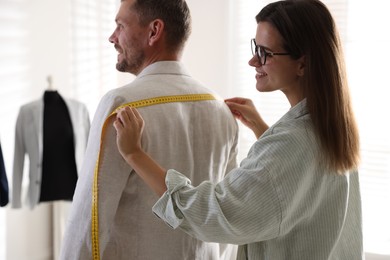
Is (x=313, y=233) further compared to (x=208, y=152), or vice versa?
(x=208, y=152)

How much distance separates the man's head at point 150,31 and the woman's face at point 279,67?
416mm

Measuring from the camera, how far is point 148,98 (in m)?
1.59

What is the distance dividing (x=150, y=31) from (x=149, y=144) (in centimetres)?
39

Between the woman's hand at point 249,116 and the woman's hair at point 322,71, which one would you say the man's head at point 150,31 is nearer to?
the woman's hand at point 249,116

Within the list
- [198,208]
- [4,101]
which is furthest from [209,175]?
[4,101]

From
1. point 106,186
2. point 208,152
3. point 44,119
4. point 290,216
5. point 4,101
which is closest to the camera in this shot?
point 290,216

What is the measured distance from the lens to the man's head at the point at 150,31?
1.71 m

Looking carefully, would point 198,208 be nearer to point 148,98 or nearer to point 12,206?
point 148,98

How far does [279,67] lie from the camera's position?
1.35m

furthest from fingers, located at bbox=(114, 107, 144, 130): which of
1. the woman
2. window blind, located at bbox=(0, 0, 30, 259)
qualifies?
window blind, located at bbox=(0, 0, 30, 259)

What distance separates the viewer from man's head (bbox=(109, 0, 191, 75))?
1712mm

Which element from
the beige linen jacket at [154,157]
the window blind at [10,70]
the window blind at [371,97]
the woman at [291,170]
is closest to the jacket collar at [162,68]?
the beige linen jacket at [154,157]

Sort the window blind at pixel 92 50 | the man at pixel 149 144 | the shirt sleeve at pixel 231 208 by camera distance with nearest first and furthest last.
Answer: the shirt sleeve at pixel 231 208 < the man at pixel 149 144 < the window blind at pixel 92 50

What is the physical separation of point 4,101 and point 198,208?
2501mm
